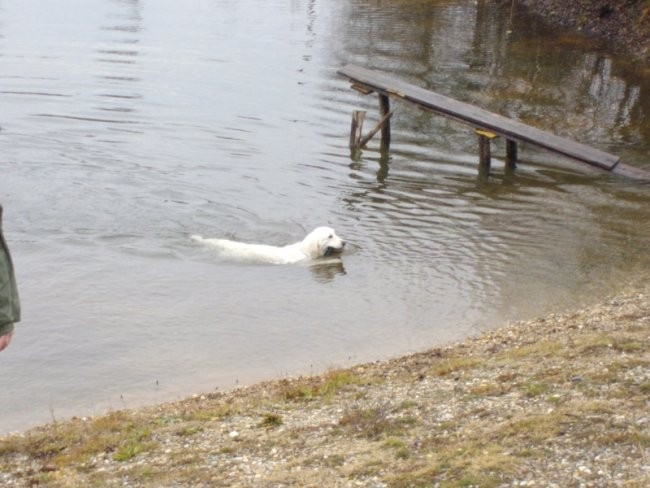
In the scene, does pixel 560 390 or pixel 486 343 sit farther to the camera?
pixel 486 343

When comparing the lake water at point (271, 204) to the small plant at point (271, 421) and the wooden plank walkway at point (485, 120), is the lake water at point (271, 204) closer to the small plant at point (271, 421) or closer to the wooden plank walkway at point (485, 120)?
the wooden plank walkway at point (485, 120)

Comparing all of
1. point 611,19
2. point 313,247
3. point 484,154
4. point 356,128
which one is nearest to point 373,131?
point 356,128

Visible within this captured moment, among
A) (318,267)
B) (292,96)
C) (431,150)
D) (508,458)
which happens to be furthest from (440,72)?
(508,458)

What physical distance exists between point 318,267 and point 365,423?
615cm

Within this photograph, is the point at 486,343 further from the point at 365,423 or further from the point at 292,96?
the point at 292,96

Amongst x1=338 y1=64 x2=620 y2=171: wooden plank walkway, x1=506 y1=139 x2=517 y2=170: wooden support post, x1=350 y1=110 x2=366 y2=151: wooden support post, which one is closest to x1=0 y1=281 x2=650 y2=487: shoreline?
x1=338 y1=64 x2=620 y2=171: wooden plank walkway

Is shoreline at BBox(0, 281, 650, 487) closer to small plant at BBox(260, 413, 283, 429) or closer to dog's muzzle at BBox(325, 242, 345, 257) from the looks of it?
Answer: small plant at BBox(260, 413, 283, 429)

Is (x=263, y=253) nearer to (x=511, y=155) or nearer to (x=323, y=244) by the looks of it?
(x=323, y=244)

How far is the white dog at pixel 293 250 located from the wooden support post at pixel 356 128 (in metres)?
5.51

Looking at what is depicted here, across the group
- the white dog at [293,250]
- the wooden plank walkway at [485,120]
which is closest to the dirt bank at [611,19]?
the wooden plank walkway at [485,120]

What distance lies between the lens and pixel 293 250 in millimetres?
14008

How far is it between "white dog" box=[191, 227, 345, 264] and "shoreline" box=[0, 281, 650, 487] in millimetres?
4076

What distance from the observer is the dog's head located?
13.7 meters

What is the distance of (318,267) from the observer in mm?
13656
